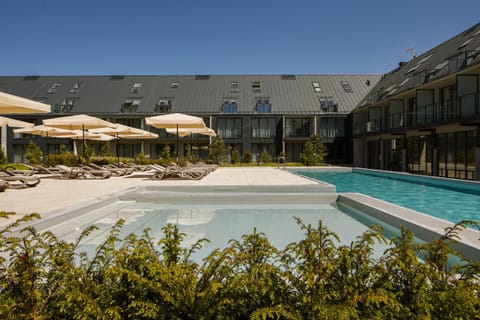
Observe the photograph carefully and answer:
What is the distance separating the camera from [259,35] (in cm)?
2558

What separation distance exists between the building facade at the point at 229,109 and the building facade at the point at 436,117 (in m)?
7.37

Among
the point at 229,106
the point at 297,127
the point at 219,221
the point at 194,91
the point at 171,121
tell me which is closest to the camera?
the point at 219,221

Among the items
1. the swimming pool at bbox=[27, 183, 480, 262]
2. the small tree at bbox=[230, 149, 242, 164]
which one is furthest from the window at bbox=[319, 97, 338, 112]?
the swimming pool at bbox=[27, 183, 480, 262]

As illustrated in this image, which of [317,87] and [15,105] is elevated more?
[317,87]

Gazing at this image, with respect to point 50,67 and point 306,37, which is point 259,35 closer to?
point 306,37

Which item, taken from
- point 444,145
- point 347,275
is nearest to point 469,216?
point 347,275

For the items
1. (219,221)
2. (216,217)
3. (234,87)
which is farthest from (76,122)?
(234,87)

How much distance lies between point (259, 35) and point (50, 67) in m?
29.3

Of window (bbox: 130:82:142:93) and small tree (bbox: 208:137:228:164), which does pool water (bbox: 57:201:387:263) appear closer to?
small tree (bbox: 208:137:228:164)

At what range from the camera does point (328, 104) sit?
3519cm

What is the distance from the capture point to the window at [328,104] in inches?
1371

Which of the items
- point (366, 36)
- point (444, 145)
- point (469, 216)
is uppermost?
point (366, 36)

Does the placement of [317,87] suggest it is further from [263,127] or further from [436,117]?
[436,117]

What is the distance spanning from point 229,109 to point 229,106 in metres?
0.39
